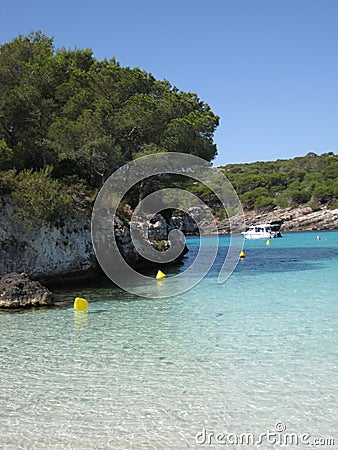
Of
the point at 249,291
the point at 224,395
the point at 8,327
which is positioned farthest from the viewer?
the point at 249,291

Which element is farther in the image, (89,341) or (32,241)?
(32,241)

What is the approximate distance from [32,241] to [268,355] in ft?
38.8

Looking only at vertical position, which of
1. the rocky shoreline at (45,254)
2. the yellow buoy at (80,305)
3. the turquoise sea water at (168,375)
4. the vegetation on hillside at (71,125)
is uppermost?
the vegetation on hillside at (71,125)

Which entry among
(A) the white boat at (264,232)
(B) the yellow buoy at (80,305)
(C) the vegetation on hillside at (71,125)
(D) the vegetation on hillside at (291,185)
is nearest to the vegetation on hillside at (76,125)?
(C) the vegetation on hillside at (71,125)

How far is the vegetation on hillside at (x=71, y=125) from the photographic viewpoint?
17.7 m

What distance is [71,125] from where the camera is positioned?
728 inches

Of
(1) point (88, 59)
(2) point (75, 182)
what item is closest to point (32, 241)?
(2) point (75, 182)

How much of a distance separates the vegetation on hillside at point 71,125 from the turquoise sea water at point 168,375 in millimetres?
6191

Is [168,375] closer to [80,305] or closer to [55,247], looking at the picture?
[80,305]

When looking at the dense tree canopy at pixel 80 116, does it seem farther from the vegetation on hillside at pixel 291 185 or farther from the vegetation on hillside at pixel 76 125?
the vegetation on hillside at pixel 291 185

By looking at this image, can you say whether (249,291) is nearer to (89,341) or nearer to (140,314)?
(140,314)

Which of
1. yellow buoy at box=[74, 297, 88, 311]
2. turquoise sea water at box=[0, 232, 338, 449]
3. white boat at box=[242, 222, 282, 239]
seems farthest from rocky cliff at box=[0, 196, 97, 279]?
white boat at box=[242, 222, 282, 239]

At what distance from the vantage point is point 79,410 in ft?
20.2

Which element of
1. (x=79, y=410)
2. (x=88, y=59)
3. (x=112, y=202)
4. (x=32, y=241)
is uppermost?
(x=88, y=59)
